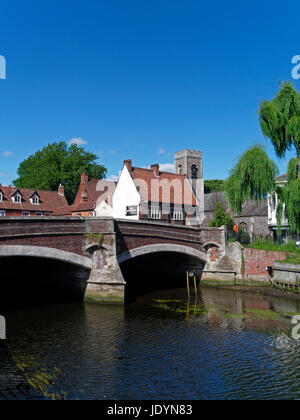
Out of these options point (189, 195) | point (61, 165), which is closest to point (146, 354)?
point (189, 195)

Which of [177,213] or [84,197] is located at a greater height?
[84,197]

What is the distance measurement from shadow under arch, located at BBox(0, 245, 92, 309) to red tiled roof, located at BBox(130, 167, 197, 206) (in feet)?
68.0

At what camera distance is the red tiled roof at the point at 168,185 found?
48550mm

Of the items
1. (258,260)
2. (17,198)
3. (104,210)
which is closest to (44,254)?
(258,260)

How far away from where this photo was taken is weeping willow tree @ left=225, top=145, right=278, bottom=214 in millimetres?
29734

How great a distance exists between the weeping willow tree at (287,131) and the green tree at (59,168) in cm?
4102

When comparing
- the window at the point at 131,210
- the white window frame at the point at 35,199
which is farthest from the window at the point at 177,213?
the white window frame at the point at 35,199

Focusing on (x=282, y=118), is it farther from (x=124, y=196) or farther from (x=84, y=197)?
(x=84, y=197)

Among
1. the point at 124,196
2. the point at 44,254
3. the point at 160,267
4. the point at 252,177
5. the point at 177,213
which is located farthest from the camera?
the point at 177,213

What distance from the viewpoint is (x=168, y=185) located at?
5247 cm

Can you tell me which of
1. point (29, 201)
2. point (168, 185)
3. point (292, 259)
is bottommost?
point (292, 259)

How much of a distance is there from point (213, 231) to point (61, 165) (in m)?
38.2

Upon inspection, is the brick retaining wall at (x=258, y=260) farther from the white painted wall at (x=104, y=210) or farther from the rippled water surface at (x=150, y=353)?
the white painted wall at (x=104, y=210)

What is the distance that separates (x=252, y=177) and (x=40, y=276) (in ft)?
63.1
